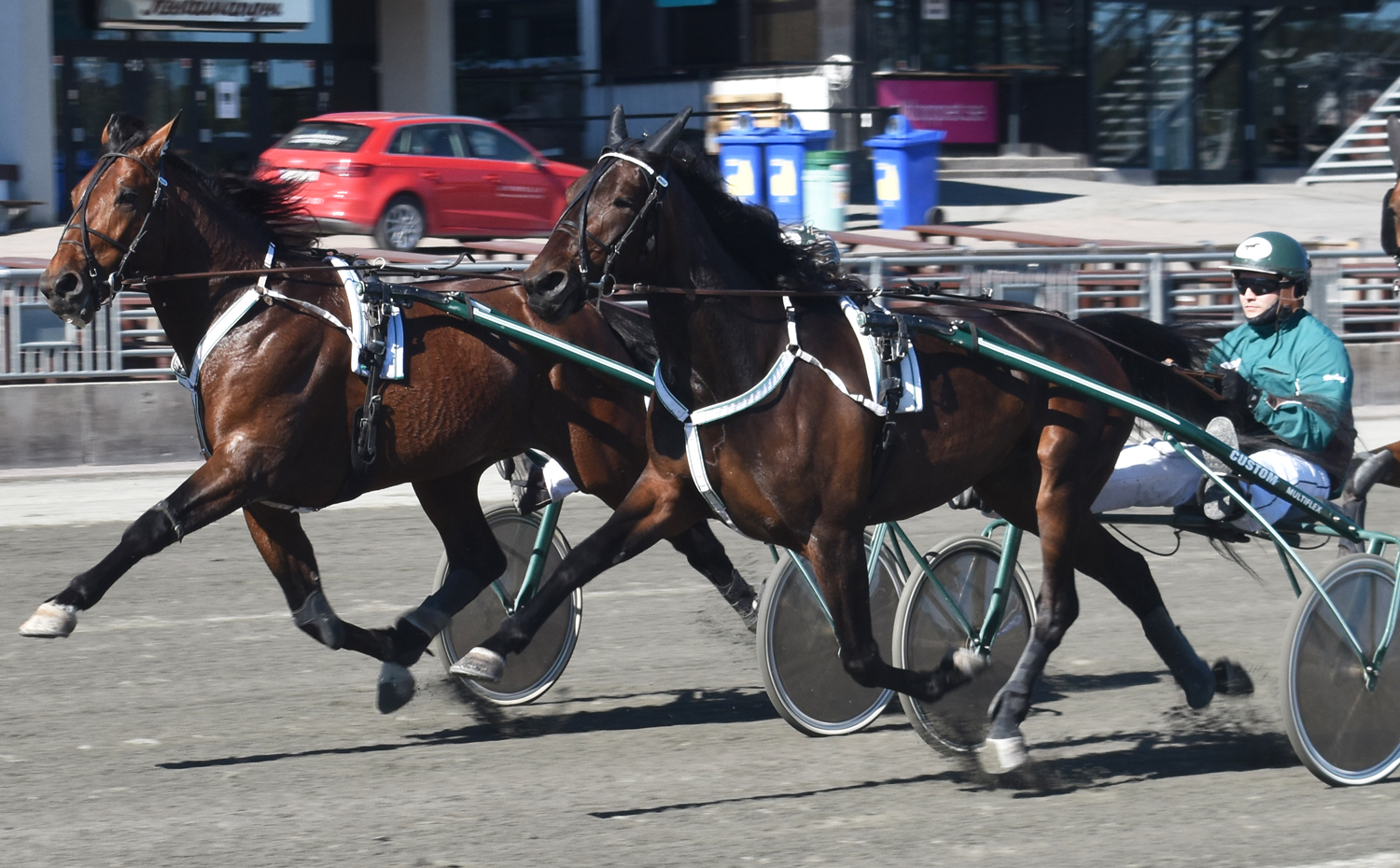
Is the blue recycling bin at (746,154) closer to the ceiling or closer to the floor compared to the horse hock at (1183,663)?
closer to the ceiling

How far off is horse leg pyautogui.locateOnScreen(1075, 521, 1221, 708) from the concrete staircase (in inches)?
900

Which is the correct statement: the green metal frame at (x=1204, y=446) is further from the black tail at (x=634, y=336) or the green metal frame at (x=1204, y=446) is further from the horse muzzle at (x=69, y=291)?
the horse muzzle at (x=69, y=291)

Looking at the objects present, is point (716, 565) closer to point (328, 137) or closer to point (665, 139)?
point (665, 139)

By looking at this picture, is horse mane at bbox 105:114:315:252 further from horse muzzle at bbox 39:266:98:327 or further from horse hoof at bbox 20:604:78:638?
horse hoof at bbox 20:604:78:638

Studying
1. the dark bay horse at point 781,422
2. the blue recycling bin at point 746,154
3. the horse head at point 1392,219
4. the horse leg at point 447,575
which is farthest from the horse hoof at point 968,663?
the blue recycling bin at point 746,154

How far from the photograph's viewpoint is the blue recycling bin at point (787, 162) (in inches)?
859

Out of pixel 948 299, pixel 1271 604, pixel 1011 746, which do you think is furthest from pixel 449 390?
pixel 1271 604

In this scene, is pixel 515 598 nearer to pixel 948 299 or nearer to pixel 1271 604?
pixel 948 299

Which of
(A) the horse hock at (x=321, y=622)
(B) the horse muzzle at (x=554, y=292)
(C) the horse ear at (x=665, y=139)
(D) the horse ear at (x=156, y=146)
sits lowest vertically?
(A) the horse hock at (x=321, y=622)

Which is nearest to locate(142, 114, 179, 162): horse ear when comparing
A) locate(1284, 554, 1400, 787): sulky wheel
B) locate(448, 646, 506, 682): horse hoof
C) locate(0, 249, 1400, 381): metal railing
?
locate(448, 646, 506, 682): horse hoof

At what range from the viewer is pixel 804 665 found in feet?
20.5

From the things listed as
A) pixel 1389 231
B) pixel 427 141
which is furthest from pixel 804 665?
pixel 427 141

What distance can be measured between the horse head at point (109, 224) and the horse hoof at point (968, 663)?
3078mm

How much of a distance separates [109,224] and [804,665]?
9.26 feet
